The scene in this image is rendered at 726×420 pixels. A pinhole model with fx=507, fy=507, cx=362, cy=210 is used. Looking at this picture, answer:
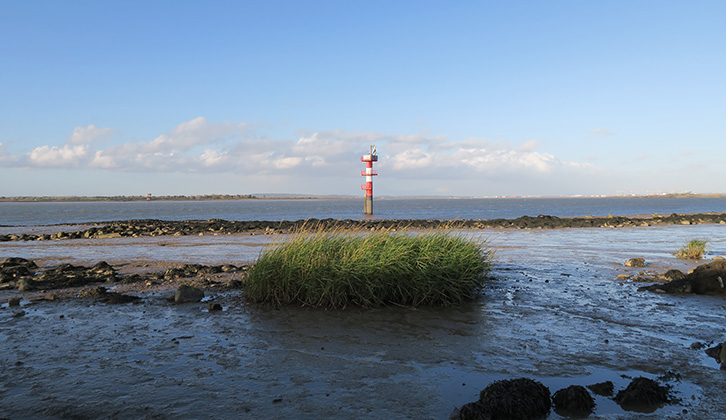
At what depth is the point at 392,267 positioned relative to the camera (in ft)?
34.0

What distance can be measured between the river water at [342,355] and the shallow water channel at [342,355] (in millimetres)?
27

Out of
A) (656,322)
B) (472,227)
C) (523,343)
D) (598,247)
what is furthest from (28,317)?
(472,227)

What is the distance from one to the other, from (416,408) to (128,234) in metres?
32.1

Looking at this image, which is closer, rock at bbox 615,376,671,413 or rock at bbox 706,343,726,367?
rock at bbox 615,376,671,413

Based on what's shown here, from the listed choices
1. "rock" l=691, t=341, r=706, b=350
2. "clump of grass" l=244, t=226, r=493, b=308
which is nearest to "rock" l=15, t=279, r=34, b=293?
"clump of grass" l=244, t=226, r=493, b=308

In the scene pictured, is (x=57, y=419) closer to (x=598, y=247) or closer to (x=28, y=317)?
(x=28, y=317)

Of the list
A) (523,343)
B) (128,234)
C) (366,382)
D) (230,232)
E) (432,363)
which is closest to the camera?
(366,382)

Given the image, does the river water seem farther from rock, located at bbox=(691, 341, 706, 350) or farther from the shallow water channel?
rock, located at bbox=(691, 341, 706, 350)

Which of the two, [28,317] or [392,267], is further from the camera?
[392,267]

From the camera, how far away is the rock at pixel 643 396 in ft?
17.2

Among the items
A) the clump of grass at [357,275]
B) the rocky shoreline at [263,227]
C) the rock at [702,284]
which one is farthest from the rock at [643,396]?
the rocky shoreline at [263,227]

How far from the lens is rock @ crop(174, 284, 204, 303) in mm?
10633

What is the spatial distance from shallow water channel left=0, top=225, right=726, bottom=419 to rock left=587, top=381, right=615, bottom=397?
0.14m

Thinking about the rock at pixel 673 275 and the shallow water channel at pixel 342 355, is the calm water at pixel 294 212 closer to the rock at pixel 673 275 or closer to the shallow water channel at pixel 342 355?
the rock at pixel 673 275
